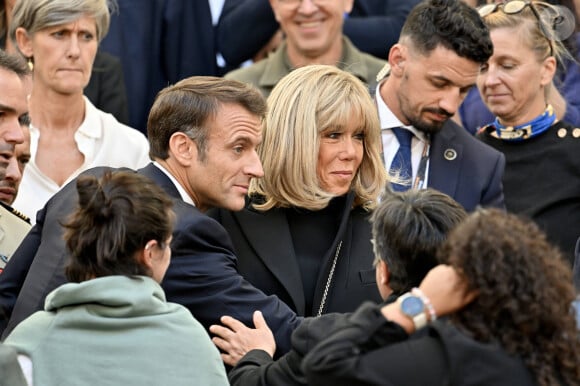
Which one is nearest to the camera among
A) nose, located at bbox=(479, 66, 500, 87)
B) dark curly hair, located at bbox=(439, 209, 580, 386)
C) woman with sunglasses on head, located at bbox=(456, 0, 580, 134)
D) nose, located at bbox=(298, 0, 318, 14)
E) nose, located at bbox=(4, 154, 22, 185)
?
dark curly hair, located at bbox=(439, 209, 580, 386)

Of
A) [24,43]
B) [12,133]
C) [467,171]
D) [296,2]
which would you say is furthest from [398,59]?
[12,133]

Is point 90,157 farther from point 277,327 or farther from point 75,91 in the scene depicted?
point 277,327

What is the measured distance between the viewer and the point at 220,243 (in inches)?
184

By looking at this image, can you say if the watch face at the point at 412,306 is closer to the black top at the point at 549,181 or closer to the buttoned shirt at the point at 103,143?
the black top at the point at 549,181

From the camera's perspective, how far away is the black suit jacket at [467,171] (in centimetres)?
626

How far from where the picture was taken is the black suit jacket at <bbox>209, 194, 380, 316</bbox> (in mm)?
5051

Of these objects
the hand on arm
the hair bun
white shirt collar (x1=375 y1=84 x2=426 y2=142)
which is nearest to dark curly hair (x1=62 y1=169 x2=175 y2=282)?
the hair bun

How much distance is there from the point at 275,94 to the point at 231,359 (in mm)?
1447

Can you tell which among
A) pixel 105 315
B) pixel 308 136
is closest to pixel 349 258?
pixel 308 136

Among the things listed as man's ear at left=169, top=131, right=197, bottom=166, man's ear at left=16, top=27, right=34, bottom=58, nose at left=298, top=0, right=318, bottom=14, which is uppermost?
man's ear at left=169, top=131, right=197, bottom=166

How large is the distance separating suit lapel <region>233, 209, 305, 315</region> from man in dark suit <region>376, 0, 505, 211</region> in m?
1.22

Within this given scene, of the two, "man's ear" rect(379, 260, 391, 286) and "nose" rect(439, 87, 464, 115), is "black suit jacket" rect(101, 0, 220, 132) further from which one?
"man's ear" rect(379, 260, 391, 286)

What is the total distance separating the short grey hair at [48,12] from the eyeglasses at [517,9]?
2213 mm

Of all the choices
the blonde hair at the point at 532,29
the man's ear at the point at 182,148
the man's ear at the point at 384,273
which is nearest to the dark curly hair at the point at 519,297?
the man's ear at the point at 384,273
